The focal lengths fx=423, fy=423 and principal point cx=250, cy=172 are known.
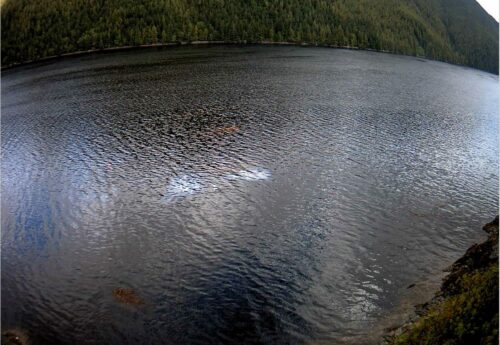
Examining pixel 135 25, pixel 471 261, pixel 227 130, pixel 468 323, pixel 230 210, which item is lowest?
pixel 471 261

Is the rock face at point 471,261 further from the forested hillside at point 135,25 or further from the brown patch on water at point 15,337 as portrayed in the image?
the forested hillside at point 135,25

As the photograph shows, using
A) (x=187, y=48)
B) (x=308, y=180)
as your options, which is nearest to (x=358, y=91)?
(x=308, y=180)

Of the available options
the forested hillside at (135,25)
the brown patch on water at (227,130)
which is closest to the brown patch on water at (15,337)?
the brown patch on water at (227,130)

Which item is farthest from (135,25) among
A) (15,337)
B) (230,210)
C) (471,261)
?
(471,261)

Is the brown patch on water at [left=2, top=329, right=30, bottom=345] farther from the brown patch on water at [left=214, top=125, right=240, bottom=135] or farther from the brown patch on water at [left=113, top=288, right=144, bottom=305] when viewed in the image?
the brown patch on water at [left=214, top=125, right=240, bottom=135]

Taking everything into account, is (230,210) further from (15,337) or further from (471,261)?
(471,261)

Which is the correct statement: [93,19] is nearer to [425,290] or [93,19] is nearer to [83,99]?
[83,99]
